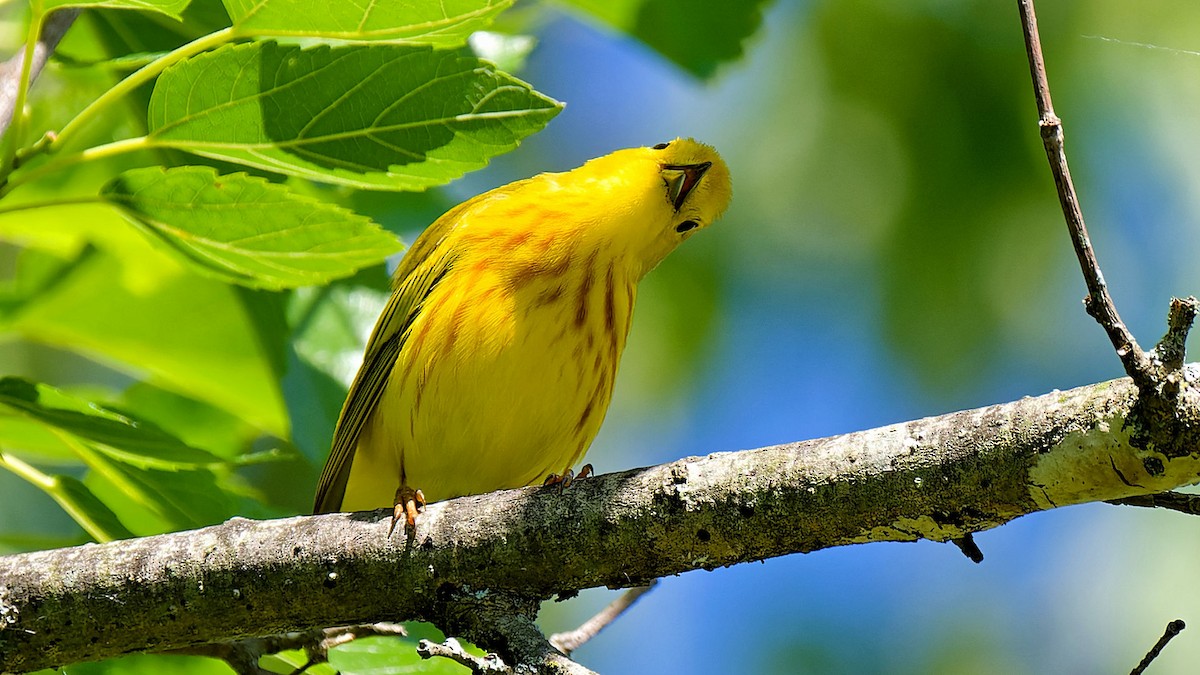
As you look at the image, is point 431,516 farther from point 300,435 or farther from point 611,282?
point 611,282

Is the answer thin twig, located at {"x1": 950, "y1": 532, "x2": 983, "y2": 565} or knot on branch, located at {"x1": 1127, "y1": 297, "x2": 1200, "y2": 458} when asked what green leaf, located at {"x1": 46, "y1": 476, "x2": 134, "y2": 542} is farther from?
knot on branch, located at {"x1": 1127, "y1": 297, "x2": 1200, "y2": 458}

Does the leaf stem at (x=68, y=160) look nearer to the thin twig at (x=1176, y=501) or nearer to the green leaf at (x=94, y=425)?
the green leaf at (x=94, y=425)

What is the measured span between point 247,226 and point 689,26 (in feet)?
5.10

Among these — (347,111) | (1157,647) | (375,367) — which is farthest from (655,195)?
(1157,647)

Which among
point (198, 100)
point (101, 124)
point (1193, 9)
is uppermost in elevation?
point (1193, 9)

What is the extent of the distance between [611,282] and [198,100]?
4.75 ft

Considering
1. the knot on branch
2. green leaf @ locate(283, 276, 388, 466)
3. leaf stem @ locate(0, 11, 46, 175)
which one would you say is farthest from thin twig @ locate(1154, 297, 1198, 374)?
green leaf @ locate(283, 276, 388, 466)

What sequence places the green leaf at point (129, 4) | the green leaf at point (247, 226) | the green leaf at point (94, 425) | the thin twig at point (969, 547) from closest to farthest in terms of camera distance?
the thin twig at point (969, 547) < the green leaf at point (129, 4) < the green leaf at point (247, 226) < the green leaf at point (94, 425)

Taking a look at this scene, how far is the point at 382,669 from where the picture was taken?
299 centimetres

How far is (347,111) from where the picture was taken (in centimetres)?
264

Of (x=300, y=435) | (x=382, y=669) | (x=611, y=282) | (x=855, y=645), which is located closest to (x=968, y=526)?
(x=382, y=669)

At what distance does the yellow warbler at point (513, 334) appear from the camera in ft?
11.4

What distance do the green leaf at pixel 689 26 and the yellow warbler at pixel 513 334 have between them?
1.30 feet

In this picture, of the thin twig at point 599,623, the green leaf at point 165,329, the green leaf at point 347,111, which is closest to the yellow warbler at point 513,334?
the green leaf at point 165,329
